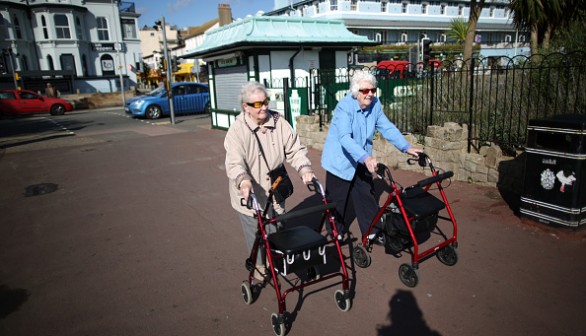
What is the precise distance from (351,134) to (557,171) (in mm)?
2332

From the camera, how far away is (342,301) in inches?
124

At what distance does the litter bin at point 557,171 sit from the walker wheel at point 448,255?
54.3 inches

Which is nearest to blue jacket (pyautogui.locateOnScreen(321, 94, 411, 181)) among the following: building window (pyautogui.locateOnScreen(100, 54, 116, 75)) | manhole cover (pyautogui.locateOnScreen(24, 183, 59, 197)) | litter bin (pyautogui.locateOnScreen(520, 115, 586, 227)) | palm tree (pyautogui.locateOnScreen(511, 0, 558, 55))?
litter bin (pyautogui.locateOnScreen(520, 115, 586, 227))

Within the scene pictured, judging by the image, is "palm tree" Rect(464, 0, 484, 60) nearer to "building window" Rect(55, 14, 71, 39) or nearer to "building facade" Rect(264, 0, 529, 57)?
"building facade" Rect(264, 0, 529, 57)

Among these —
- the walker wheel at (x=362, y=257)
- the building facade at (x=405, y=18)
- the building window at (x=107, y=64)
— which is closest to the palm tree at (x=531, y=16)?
the walker wheel at (x=362, y=257)

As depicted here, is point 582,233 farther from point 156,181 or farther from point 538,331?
point 156,181

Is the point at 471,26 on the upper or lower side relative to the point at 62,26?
lower

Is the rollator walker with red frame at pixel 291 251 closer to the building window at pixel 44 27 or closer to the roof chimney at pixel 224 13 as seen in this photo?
the roof chimney at pixel 224 13

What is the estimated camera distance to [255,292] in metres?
3.50

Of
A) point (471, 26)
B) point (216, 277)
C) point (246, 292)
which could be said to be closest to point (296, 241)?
point (246, 292)

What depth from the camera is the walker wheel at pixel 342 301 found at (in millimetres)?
3113

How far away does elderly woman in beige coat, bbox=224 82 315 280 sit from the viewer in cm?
313

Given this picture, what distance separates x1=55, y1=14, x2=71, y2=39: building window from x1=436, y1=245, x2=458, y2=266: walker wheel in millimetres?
44455

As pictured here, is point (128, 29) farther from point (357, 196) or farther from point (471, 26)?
point (357, 196)
